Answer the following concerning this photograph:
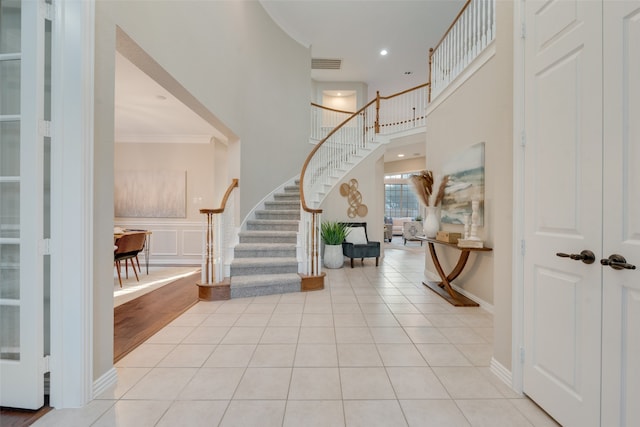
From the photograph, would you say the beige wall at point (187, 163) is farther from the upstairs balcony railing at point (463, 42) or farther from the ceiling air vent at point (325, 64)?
the upstairs balcony railing at point (463, 42)

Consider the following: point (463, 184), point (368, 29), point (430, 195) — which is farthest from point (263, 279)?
point (368, 29)

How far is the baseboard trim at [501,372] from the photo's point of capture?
1.84 m

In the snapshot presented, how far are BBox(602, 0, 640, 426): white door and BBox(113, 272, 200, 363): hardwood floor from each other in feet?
10.2

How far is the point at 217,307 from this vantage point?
11.2ft

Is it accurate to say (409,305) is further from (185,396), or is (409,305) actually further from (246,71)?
(246,71)

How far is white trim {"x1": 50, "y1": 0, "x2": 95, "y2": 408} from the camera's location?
1583 mm

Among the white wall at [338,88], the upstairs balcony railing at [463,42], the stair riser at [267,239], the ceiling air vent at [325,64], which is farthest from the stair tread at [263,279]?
the white wall at [338,88]

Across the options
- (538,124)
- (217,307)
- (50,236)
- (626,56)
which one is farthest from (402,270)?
(50,236)

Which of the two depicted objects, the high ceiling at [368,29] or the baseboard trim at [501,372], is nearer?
the baseboard trim at [501,372]

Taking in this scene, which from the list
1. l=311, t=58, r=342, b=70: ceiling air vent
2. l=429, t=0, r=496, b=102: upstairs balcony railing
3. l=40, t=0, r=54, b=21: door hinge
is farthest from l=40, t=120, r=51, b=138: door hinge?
l=311, t=58, r=342, b=70: ceiling air vent

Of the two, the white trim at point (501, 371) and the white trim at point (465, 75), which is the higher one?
the white trim at point (465, 75)

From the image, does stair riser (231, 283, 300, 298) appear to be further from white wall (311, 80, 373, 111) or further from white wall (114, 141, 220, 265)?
white wall (311, 80, 373, 111)

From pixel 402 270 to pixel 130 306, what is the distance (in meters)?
4.59

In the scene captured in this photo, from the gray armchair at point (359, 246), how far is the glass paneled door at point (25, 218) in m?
4.71
